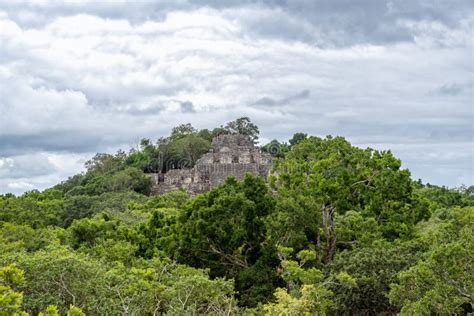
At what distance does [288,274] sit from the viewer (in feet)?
70.2

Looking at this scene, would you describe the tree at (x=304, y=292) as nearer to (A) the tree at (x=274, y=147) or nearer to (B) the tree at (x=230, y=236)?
(B) the tree at (x=230, y=236)

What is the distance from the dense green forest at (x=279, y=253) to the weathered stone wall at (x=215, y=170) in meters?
29.9

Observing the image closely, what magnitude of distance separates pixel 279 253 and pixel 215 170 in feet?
140

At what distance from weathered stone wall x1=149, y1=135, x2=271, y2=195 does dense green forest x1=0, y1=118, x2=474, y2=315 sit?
1179 inches

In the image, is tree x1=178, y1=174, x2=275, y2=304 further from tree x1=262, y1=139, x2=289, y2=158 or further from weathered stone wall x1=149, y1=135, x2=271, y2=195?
tree x1=262, y1=139, x2=289, y2=158

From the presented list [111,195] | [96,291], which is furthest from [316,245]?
[111,195]

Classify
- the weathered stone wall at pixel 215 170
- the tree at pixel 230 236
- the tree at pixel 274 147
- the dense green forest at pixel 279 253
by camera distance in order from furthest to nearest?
the tree at pixel 274 147 → the weathered stone wall at pixel 215 170 → the tree at pixel 230 236 → the dense green forest at pixel 279 253

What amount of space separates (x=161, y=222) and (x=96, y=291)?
1174cm

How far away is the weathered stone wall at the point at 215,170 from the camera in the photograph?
64750 millimetres

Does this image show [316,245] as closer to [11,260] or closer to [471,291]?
[471,291]

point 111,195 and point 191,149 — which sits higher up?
point 191,149

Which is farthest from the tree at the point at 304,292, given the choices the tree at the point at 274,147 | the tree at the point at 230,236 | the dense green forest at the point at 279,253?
the tree at the point at 274,147

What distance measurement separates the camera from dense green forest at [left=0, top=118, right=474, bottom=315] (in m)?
17.9

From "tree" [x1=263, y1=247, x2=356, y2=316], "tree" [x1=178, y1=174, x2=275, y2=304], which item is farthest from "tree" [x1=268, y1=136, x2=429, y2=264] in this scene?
"tree" [x1=263, y1=247, x2=356, y2=316]
